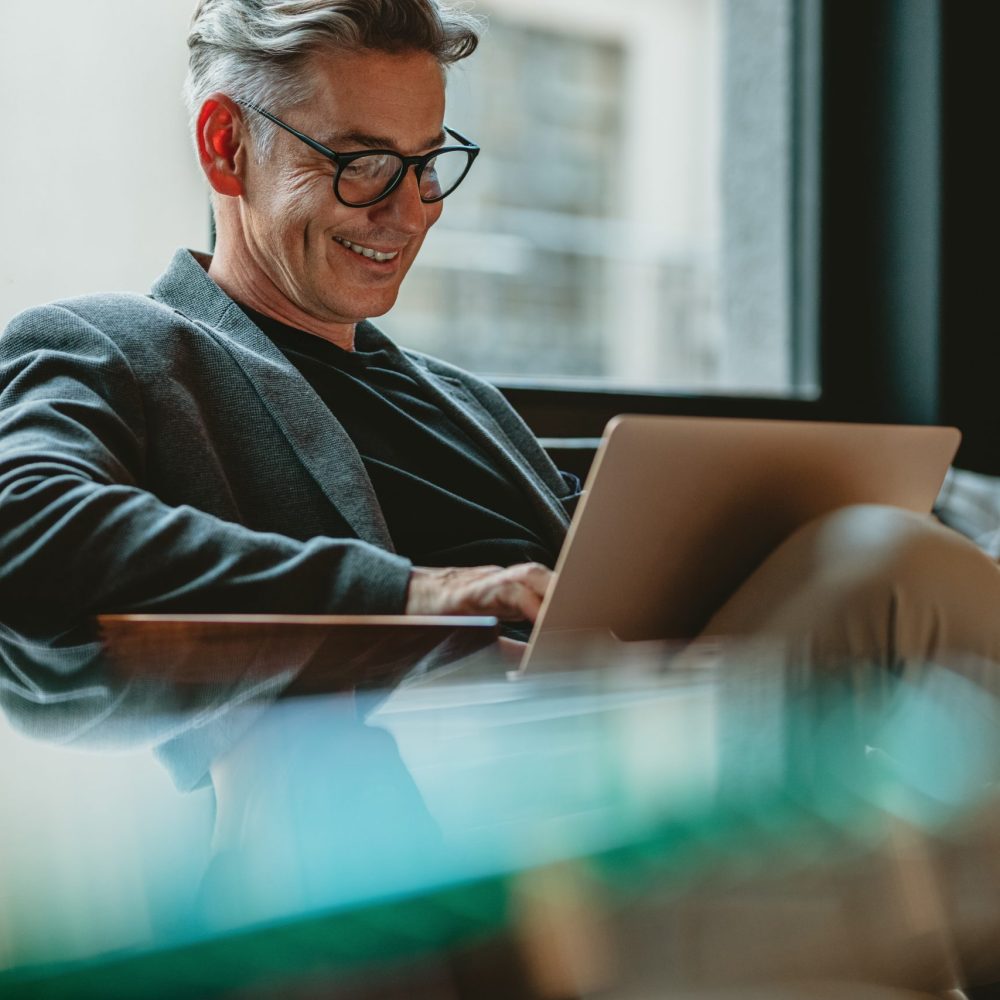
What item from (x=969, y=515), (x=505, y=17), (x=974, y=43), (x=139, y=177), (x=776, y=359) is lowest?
(x=969, y=515)

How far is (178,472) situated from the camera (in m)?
1.25

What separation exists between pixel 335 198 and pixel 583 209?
8.03 m

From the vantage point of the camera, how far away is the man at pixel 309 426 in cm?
100

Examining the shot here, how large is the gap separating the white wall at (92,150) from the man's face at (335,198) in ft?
1.25

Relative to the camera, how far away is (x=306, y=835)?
2.26 feet

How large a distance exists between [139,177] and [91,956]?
1583 mm

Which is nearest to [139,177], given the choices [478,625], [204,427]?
[204,427]

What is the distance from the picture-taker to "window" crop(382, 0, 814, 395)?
799cm

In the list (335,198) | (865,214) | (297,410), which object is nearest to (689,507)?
(297,410)

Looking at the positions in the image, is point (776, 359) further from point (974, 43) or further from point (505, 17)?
point (505, 17)

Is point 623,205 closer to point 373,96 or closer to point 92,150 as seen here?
point 92,150

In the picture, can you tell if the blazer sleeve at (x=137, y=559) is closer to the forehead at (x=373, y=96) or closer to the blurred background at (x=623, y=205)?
the forehead at (x=373, y=96)

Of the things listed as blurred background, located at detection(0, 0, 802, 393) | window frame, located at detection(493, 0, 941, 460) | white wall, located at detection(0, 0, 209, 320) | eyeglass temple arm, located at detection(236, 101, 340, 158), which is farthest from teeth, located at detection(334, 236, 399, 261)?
window frame, located at detection(493, 0, 941, 460)

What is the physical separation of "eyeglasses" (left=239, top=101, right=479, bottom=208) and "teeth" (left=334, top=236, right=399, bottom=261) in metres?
0.05
